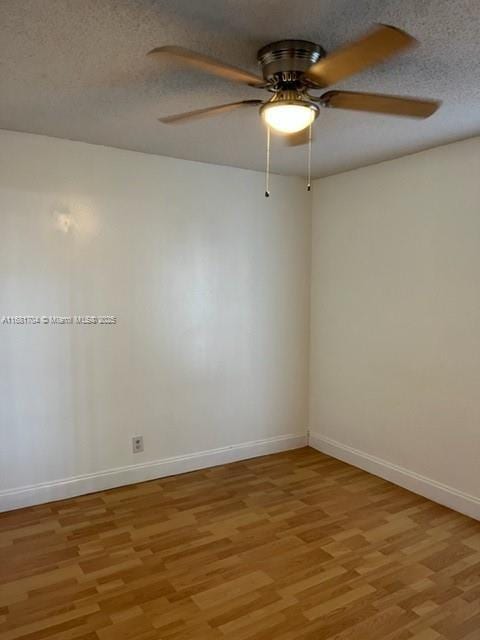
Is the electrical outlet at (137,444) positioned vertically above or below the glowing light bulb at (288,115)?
below

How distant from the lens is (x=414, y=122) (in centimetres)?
265

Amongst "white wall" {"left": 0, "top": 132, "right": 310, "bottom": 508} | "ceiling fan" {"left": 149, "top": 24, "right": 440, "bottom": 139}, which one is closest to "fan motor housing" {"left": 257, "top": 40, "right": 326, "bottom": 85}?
"ceiling fan" {"left": 149, "top": 24, "right": 440, "bottom": 139}

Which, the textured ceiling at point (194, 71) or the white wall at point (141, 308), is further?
the white wall at point (141, 308)

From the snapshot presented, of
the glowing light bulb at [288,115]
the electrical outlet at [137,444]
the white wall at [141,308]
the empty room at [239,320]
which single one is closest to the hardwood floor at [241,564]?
the empty room at [239,320]

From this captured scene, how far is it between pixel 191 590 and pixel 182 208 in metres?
2.44

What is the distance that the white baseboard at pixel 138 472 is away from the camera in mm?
3125

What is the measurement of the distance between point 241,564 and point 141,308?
178 cm

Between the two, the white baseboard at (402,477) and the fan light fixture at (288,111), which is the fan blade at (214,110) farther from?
the white baseboard at (402,477)

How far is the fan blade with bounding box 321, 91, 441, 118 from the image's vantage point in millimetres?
1783

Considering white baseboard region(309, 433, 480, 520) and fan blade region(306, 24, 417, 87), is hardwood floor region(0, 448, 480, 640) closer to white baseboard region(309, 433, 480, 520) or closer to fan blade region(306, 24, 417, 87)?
white baseboard region(309, 433, 480, 520)

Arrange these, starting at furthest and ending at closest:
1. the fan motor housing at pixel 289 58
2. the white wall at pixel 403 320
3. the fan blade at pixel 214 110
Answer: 1. the white wall at pixel 403 320
2. the fan blade at pixel 214 110
3. the fan motor housing at pixel 289 58

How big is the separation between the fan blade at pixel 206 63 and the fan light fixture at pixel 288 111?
103 millimetres

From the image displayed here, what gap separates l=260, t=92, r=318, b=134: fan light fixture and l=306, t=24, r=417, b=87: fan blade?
0.10 meters

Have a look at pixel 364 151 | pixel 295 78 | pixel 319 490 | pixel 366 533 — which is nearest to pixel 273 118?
pixel 295 78
